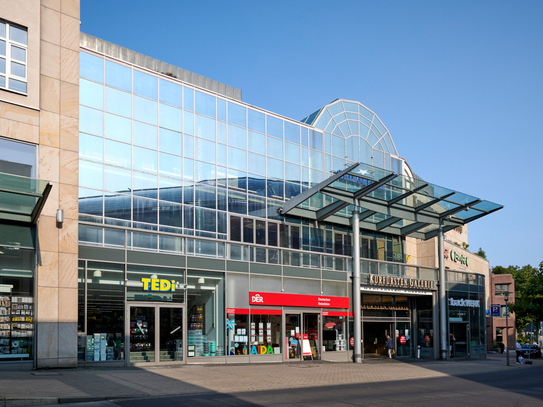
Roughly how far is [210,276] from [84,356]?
675cm

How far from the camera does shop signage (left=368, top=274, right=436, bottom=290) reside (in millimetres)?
33781

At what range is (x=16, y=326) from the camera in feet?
61.5

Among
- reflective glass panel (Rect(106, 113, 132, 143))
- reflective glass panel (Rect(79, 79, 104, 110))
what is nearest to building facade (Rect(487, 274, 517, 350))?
reflective glass panel (Rect(106, 113, 132, 143))

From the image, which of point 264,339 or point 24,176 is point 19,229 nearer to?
point 24,176

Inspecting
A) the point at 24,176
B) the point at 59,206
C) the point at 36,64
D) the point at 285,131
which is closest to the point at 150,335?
the point at 59,206

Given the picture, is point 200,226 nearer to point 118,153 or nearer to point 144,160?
point 144,160

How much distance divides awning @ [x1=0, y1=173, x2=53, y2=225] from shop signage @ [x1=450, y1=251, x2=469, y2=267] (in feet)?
106

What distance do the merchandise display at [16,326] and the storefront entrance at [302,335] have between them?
1304cm

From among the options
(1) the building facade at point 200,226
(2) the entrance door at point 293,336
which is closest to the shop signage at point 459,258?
(1) the building facade at point 200,226

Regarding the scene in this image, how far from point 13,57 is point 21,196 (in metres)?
4.90

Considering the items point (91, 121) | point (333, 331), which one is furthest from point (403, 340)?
point (91, 121)

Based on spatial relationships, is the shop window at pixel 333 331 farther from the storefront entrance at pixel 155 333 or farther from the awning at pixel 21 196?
the awning at pixel 21 196

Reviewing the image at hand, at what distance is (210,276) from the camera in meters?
25.9

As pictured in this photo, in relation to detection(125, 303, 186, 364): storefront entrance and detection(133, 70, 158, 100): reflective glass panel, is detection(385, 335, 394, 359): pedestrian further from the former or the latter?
detection(133, 70, 158, 100): reflective glass panel
